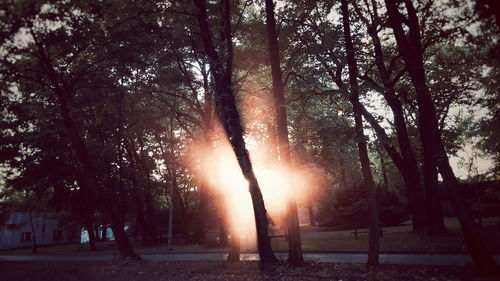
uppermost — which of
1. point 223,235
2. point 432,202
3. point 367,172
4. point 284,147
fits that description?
point 284,147

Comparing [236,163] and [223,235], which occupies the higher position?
[236,163]

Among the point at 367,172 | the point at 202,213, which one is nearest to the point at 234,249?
the point at 367,172

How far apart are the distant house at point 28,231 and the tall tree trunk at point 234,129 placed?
46175mm

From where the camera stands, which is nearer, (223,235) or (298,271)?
(298,271)

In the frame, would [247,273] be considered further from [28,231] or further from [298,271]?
[28,231]

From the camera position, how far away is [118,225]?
65.2ft

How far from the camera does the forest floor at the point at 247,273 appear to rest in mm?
9251

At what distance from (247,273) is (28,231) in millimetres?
58795

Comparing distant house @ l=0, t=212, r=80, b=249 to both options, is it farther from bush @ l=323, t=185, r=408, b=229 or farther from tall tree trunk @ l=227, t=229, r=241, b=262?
tall tree trunk @ l=227, t=229, r=241, b=262

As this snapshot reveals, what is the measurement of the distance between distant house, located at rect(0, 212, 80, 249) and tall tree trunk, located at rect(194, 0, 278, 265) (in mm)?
46175

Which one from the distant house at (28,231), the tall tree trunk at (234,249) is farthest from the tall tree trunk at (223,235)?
the distant house at (28,231)

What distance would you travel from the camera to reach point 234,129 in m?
13.8

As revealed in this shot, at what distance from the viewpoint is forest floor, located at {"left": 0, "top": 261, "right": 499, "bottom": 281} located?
9.25 m

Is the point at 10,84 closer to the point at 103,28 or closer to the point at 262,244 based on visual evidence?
the point at 103,28
